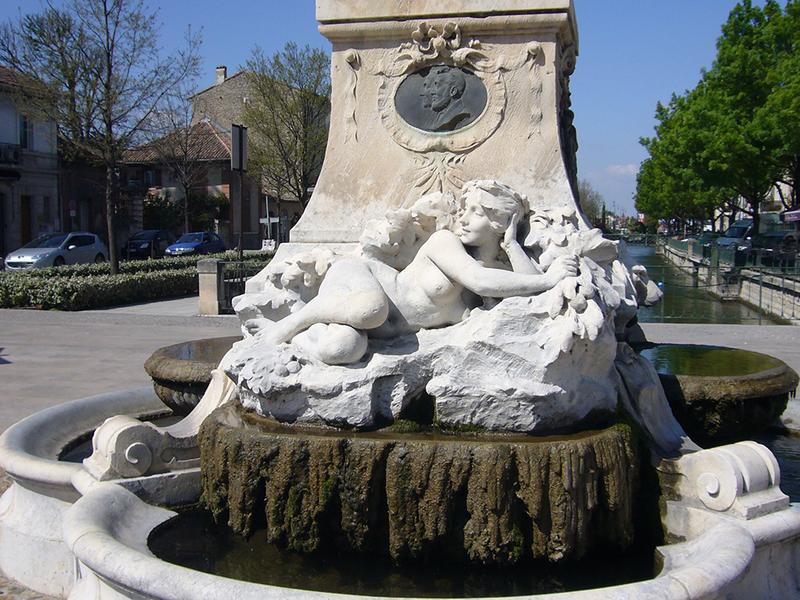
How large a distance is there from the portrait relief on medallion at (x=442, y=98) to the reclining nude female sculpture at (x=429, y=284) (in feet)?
4.48

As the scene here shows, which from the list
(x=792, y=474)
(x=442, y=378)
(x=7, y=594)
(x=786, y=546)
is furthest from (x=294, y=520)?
(x=792, y=474)

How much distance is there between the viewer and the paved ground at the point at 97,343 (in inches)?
341

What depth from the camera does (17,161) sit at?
36.9 m

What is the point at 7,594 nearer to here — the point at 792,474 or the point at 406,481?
the point at 406,481

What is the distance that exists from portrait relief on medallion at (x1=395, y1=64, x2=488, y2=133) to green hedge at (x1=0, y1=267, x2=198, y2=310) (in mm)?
12181

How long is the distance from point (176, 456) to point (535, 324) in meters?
2.04

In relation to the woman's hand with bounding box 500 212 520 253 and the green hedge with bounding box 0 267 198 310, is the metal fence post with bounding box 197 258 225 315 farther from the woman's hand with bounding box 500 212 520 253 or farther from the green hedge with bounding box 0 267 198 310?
the woman's hand with bounding box 500 212 520 253

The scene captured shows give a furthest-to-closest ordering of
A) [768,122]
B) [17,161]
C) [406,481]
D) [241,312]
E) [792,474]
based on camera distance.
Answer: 1. [17,161]
2. [768,122]
3. [792,474]
4. [241,312]
5. [406,481]

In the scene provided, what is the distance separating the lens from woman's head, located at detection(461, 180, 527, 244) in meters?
4.52

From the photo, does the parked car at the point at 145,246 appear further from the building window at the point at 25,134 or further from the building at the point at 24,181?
the building window at the point at 25,134

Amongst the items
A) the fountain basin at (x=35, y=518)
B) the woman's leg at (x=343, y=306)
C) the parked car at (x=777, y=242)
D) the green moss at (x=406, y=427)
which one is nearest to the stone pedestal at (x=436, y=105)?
the woman's leg at (x=343, y=306)

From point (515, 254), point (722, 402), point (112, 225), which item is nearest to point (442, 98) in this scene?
point (515, 254)

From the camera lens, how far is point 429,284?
4.40m

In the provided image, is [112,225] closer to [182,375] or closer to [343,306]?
[182,375]
